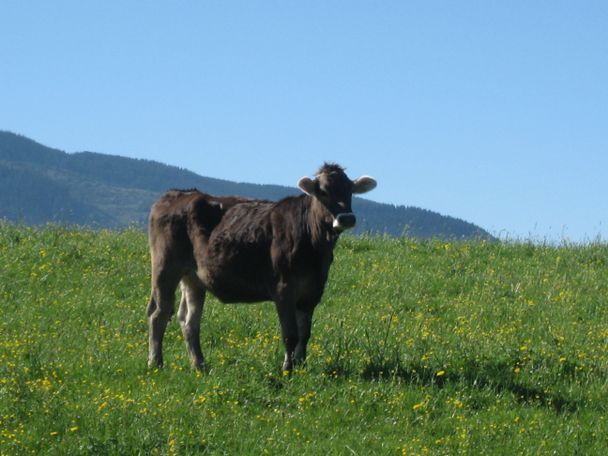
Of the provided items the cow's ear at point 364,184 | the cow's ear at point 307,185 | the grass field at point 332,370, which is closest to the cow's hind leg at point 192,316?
the grass field at point 332,370

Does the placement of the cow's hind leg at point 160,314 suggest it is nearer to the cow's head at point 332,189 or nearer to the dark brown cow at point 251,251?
the dark brown cow at point 251,251

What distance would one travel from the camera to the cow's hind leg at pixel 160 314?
1423 centimetres

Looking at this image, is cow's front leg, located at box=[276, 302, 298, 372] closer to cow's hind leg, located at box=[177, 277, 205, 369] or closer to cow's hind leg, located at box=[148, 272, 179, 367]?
cow's hind leg, located at box=[177, 277, 205, 369]

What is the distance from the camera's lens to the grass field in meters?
11.0

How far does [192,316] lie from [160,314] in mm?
433

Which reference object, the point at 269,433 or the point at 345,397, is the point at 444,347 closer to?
the point at 345,397

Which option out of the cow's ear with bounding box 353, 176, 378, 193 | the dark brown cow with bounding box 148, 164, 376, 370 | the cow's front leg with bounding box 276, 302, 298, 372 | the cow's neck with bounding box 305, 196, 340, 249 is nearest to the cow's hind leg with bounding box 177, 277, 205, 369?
the dark brown cow with bounding box 148, 164, 376, 370

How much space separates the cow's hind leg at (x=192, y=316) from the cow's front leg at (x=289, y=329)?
1209 millimetres

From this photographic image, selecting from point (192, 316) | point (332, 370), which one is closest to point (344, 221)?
point (332, 370)

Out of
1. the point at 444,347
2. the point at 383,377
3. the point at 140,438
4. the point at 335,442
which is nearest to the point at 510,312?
the point at 444,347

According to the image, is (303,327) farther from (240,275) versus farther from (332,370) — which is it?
(240,275)

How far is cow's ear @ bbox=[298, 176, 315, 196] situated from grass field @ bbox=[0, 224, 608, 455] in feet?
6.43

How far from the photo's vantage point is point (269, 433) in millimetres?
11039

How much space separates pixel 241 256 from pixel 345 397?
258cm
